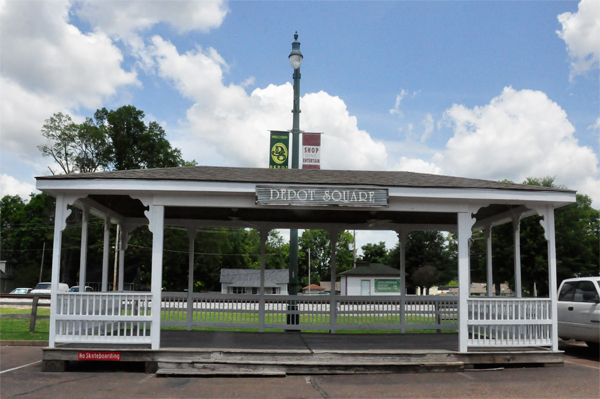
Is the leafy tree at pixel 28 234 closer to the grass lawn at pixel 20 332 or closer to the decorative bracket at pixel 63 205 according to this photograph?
the grass lawn at pixel 20 332

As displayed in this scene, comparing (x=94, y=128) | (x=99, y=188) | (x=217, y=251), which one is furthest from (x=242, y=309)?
(x=94, y=128)

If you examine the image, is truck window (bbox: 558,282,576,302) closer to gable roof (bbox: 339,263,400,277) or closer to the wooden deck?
the wooden deck

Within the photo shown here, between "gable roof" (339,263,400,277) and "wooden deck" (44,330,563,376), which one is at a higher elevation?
"gable roof" (339,263,400,277)

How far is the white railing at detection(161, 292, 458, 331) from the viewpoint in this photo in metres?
13.6

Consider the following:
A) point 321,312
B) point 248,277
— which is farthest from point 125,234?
point 248,277

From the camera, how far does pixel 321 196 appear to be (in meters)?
9.70

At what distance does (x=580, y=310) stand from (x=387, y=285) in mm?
29193

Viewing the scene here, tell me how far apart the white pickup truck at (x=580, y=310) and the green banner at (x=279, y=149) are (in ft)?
26.1

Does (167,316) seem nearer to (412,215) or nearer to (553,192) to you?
(412,215)

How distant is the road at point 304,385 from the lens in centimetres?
763

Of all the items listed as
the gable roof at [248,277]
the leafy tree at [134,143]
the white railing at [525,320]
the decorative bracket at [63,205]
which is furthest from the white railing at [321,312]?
the gable roof at [248,277]

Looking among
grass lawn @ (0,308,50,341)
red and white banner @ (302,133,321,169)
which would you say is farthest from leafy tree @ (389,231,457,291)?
grass lawn @ (0,308,50,341)

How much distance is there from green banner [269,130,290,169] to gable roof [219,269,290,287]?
4186 cm

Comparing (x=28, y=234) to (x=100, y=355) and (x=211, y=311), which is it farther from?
(x=100, y=355)
